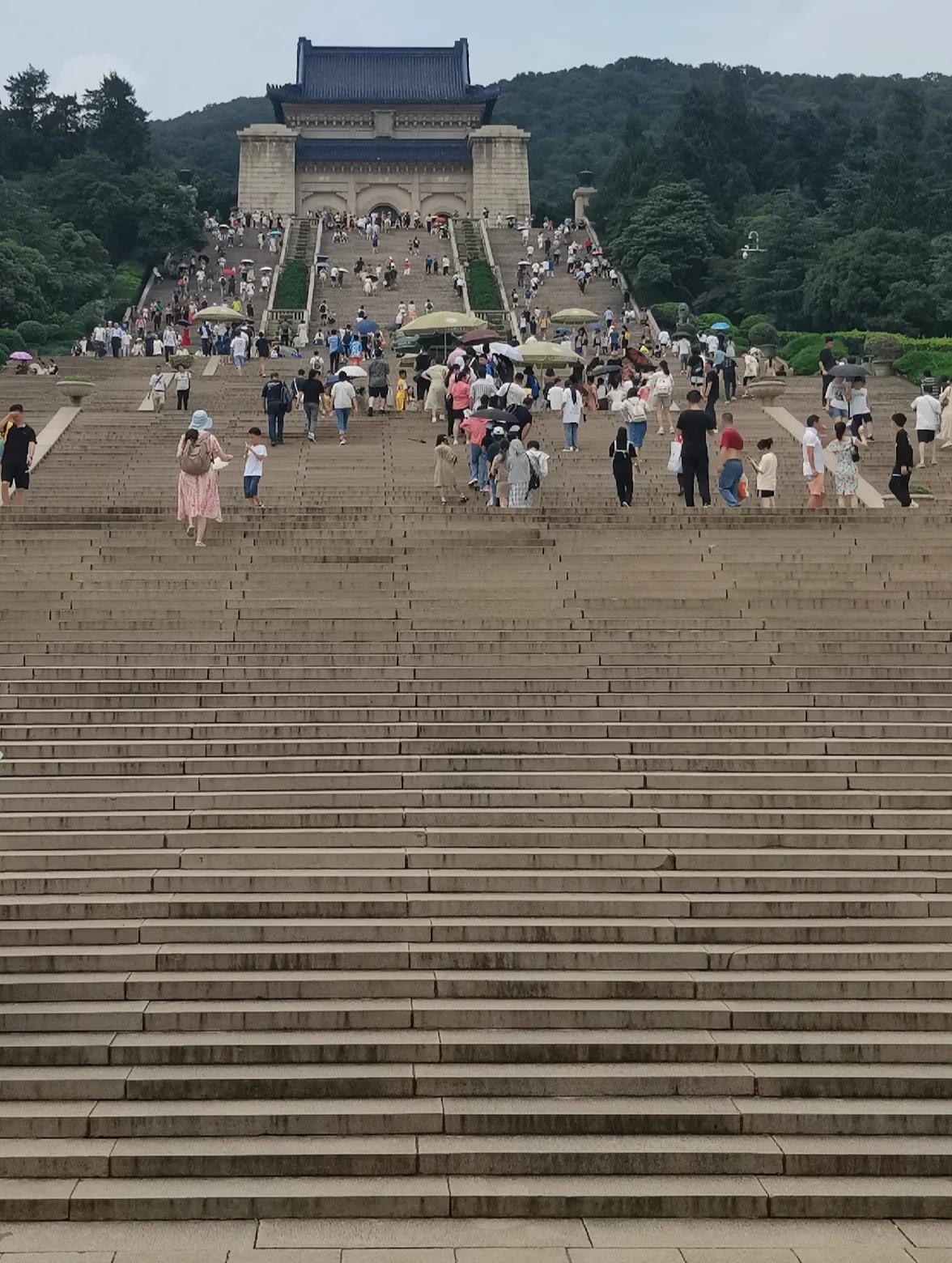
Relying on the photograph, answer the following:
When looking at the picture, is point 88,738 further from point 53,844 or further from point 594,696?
point 594,696

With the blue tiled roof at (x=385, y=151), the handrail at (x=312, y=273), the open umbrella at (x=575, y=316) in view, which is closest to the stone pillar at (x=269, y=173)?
the blue tiled roof at (x=385, y=151)

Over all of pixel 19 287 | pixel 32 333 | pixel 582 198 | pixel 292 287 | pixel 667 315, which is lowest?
pixel 32 333

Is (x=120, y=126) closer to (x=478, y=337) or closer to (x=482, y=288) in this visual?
(x=482, y=288)

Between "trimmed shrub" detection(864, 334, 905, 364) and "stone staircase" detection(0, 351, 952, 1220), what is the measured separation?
16.2 m

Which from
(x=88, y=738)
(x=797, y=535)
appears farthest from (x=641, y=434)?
(x=88, y=738)

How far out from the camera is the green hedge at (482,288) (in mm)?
48500

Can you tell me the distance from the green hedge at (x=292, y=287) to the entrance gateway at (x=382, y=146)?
1929cm

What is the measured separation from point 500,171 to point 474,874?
207 ft

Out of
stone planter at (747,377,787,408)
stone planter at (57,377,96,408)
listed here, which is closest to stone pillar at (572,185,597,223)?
stone planter at (747,377,787,408)

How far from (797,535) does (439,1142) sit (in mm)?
9854

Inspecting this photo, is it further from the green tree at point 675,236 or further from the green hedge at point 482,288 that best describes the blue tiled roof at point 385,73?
the green hedge at point 482,288

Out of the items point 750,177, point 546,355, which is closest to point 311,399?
point 546,355

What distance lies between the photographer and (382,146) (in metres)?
72.0

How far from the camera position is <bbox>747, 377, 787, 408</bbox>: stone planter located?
87.4 feet
